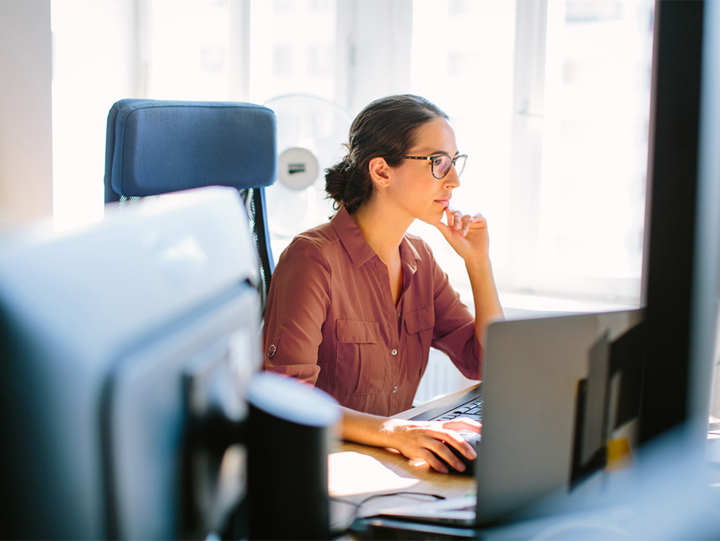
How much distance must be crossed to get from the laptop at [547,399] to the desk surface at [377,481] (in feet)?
0.60

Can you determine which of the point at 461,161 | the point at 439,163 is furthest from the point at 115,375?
the point at 461,161

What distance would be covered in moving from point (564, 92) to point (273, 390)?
7.53 ft

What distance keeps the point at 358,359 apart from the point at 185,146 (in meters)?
0.62

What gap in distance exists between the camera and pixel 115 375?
1.03 feet

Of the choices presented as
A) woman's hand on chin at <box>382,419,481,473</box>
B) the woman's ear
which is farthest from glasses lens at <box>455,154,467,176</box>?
woman's hand on chin at <box>382,419,481,473</box>

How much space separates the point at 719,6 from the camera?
1.73ft

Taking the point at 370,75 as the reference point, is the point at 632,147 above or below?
below

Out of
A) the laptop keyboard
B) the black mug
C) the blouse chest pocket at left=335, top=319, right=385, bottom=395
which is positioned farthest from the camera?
the blouse chest pocket at left=335, top=319, right=385, bottom=395

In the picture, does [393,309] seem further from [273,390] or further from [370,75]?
[370,75]

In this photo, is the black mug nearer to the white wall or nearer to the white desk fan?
the white desk fan

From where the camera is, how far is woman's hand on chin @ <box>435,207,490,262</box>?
173 cm


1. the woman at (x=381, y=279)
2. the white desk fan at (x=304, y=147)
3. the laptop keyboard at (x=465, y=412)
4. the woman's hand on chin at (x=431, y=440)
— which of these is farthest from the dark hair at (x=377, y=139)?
the woman's hand on chin at (x=431, y=440)

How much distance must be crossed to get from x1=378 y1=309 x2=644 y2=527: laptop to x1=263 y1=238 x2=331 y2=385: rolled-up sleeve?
0.64m

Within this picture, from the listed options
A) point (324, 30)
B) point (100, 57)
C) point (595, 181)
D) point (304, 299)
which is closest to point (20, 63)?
point (100, 57)
